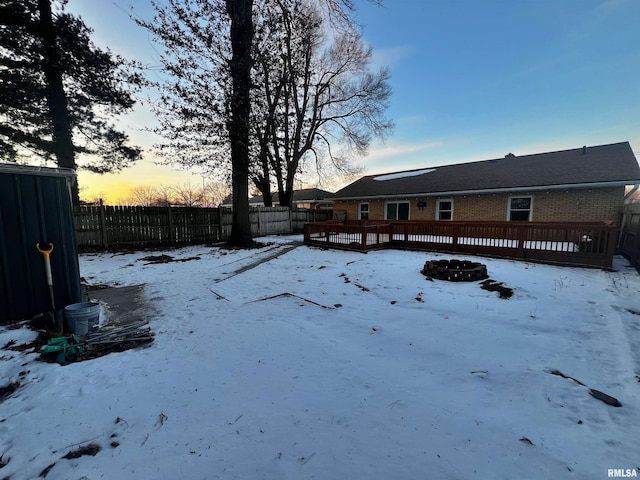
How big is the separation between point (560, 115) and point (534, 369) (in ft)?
50.6

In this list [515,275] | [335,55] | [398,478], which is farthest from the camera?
[335,55]

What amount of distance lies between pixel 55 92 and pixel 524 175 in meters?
20.2

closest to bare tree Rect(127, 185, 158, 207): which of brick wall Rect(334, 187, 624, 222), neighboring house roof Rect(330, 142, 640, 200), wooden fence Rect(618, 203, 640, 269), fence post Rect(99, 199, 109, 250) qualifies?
fence post Rect(99, 199, 109, 250)

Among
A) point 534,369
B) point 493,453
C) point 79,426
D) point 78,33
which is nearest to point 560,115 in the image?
point 534,369

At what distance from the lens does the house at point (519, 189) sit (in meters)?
11.0

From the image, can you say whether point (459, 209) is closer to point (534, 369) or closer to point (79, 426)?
point (534, 369)

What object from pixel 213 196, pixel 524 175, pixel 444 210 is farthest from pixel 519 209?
pixel 213 196

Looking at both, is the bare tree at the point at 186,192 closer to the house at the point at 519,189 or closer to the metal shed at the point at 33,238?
the house at the point at 519,189

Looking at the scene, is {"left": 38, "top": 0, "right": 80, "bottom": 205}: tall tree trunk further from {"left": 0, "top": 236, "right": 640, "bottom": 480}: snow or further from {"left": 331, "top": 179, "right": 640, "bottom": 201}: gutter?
{"left": 331, "top": 179, "right": 640, "bottom": 201}: gutter

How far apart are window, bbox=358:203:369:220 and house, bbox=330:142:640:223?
0.07m

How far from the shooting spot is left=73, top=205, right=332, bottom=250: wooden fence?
10195 millimetres

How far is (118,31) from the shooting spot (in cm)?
911

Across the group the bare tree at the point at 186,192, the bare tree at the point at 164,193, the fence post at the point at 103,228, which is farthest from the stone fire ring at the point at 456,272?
the bare tree at the point at 164,193

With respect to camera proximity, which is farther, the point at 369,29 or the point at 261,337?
the point at 369,29
